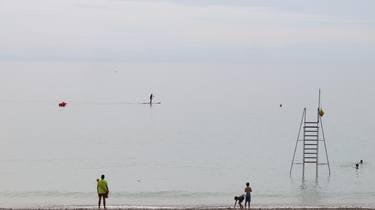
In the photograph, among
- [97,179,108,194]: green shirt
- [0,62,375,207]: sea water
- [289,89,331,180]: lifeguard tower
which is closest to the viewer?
[97,179,108,194]: green shirt

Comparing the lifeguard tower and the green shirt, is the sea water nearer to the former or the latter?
the lifeguard tower

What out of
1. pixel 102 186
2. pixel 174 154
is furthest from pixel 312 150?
pixel 102 186

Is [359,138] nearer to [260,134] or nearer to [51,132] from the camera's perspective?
[260,134]

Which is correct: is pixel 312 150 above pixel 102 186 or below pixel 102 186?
above

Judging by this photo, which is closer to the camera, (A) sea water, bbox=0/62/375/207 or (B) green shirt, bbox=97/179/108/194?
(B) green shirt, bbox=97/179/108/194

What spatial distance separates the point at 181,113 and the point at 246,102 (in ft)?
66.5

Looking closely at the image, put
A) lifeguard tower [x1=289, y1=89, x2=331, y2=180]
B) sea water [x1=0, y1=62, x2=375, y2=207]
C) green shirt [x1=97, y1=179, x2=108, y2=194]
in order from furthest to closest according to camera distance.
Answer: lifeguard tower [x1=289, y1=89, x2=331, y2=180], sea water [x1=0, y1=62, x2=375, y2=207], green shirt [x1=97, y1=179, x2=108, y2=194]

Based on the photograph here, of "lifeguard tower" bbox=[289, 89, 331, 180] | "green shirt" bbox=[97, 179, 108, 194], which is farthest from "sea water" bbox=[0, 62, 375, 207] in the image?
"green shirt" bbox=[97, 179, 108, 194]

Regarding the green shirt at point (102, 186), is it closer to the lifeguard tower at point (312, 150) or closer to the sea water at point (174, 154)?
the sea water at point (174, 154)

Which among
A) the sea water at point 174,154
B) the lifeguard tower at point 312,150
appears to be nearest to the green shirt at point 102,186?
the sea water at point 174,154

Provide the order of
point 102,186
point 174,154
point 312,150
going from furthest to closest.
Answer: point 174,154, point 312,150, point 102,186

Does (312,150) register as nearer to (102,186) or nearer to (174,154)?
(174,154)

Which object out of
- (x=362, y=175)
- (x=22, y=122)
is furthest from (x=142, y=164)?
(x=22, y=122)

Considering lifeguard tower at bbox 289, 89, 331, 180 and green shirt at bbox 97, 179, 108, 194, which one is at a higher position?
lifeguard tower at bbox 289, 89, 331, 180
